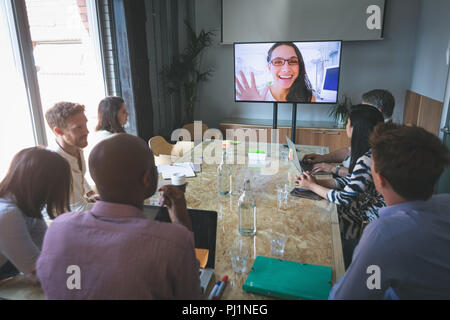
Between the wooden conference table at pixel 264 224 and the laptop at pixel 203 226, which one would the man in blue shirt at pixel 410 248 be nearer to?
the wooden conference table at pixel 264 224

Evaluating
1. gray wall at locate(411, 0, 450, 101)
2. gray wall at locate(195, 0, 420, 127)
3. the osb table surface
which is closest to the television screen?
gray wall at locate(195, 0, 420, 127)

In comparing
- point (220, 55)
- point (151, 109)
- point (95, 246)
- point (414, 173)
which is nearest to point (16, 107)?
point (151, 109)

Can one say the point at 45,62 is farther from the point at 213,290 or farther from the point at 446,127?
the point at 446,127

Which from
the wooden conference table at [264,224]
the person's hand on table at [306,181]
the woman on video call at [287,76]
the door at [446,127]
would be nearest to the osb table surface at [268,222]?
the wooden conference table at [264,224]

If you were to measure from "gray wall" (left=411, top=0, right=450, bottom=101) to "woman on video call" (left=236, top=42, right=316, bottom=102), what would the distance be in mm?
1329

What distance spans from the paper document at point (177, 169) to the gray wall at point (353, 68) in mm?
3052

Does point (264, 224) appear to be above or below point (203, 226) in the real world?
below

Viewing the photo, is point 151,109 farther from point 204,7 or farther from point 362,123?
point 362,123

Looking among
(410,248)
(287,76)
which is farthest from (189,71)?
(410,248)

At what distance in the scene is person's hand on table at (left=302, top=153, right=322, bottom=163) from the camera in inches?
97.8

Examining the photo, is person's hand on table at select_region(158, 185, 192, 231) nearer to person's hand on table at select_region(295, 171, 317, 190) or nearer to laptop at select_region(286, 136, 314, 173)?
person's hand on table at select_region(295, 171, 317, 190)

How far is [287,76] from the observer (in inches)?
176

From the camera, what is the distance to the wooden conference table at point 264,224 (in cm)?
116

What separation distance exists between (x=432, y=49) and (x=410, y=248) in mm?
3617
